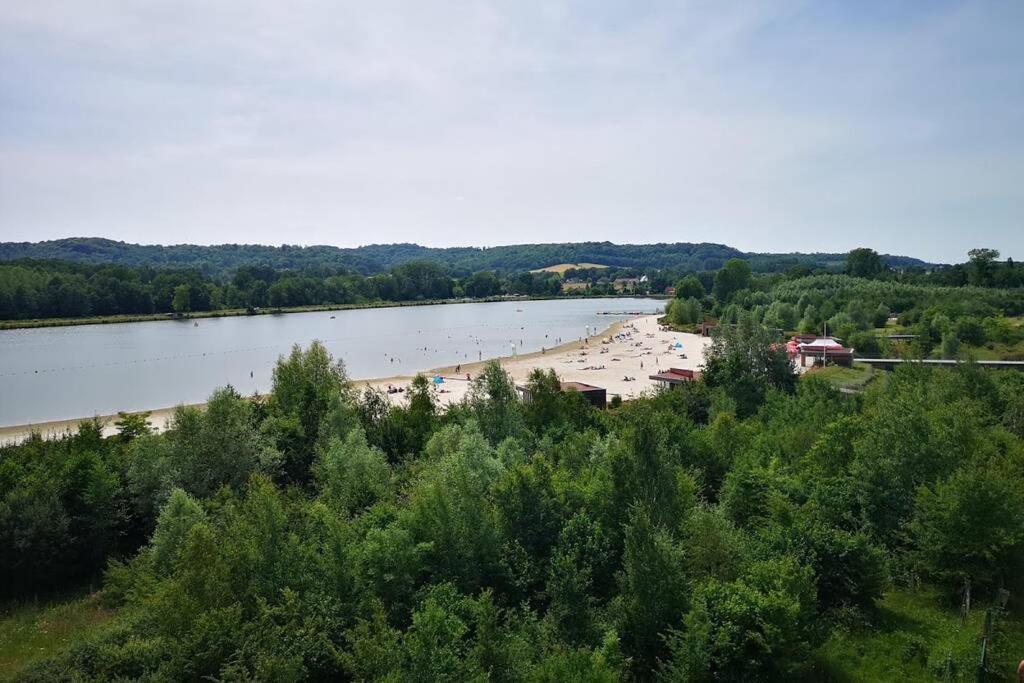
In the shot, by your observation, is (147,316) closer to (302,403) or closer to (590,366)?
(590,366)

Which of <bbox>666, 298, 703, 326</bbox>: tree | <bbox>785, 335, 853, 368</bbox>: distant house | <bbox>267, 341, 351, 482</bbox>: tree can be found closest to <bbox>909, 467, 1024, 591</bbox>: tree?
<bbox>267, 341, 351, 482</bbox>: tree

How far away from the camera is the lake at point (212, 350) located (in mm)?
65500

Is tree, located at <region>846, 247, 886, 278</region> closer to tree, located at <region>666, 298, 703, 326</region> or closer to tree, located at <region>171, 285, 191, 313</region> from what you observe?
tree, located at <region>666, 298, 703, 326</region>

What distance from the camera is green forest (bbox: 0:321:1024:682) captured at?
1315 cm

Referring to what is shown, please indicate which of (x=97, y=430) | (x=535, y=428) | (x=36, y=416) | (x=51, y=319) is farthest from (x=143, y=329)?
(x=535, y=428)

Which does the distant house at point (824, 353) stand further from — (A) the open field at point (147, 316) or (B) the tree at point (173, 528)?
(A) the open field at point (147, 316)


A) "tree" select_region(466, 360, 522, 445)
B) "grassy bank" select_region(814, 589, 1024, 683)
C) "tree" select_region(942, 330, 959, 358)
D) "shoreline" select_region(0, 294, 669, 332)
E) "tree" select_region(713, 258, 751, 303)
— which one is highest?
"tree" select_region(713, 258, 751, 303)

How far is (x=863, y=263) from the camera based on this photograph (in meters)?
152

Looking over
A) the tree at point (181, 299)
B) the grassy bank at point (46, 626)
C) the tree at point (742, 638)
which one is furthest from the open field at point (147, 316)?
the tree at point (742, 638)

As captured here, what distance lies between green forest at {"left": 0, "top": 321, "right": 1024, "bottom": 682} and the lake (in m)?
40.1

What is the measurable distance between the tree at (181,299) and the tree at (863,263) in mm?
152185

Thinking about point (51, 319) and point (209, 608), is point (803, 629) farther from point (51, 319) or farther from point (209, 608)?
point (51, 319)

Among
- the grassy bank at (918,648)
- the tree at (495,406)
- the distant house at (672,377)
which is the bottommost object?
the grassy bank at (918,648)

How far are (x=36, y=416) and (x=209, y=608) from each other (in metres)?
54.7
